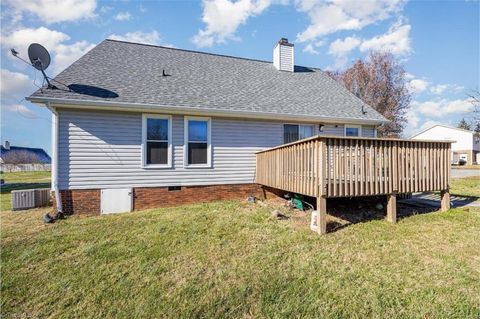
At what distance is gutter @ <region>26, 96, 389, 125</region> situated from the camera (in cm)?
664

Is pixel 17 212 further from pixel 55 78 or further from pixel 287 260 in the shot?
pixel 287 260

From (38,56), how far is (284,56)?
9.75 metres

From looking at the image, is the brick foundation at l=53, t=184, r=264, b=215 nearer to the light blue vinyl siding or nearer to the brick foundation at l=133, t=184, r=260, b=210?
the brick foundation at l=133, t=184, r=260, b=210

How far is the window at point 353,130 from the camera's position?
32.9ft

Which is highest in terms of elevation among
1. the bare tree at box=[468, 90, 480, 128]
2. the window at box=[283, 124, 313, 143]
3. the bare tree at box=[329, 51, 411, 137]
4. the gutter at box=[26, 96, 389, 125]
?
the bare tree at box=[329, 51, 411, 137]

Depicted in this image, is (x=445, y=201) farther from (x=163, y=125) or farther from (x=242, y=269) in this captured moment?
(x=163, y=125)

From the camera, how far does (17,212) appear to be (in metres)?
7.49

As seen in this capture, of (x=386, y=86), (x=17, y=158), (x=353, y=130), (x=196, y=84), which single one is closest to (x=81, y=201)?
(x=196, y=84)

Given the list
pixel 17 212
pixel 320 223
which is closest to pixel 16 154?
pixel 17 212

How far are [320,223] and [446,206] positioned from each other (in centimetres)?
416

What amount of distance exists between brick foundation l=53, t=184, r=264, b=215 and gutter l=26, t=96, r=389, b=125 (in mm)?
2387

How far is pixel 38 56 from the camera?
22.5ft

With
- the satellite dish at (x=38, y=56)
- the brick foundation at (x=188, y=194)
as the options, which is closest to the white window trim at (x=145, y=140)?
the brick foundation at (x=188, y=194)

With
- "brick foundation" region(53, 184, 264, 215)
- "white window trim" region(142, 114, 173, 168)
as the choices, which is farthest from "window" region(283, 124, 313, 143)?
"white window trim" region(142, 114, 173, 168)
